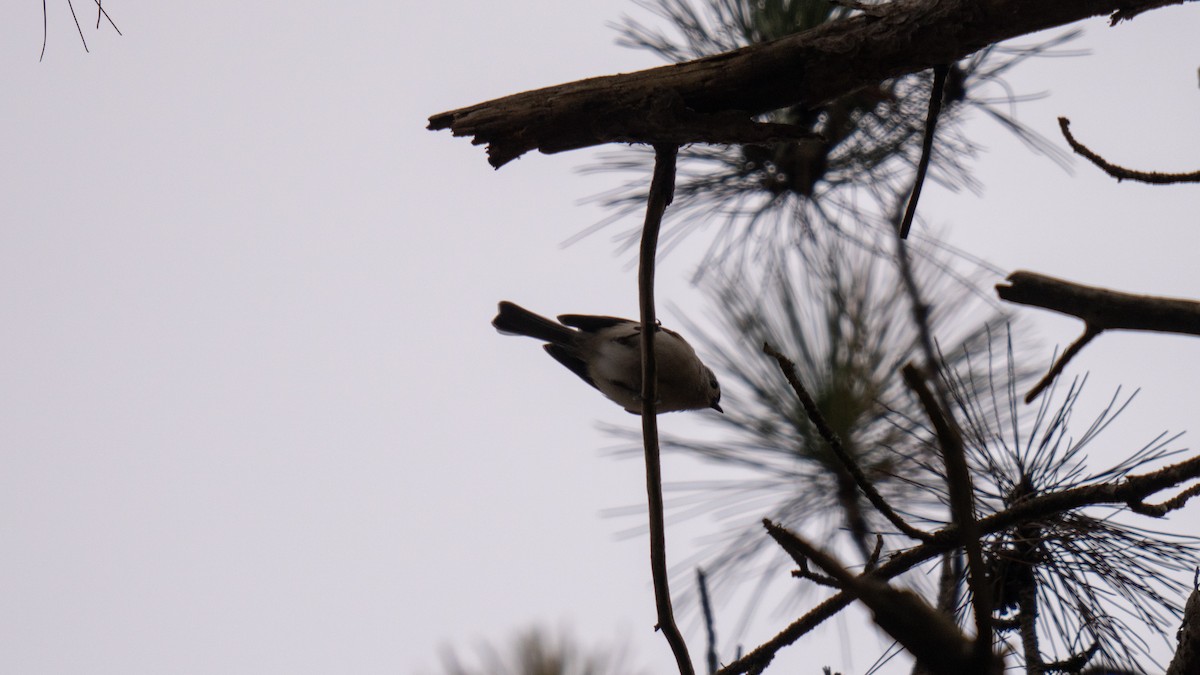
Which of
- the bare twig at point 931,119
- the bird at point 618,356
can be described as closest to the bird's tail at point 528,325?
the bird at point 618,356

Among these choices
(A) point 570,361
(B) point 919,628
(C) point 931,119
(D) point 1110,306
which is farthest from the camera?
(A) point 570,361

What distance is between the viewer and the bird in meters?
4.30

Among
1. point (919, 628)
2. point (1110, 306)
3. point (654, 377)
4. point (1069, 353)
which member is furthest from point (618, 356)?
point (919, 628)

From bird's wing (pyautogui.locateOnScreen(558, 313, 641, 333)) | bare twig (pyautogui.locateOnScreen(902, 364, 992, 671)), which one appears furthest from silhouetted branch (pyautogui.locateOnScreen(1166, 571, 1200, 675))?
bird's wing (pyautogui.locateOnScreen(558, 313, 641, 333))

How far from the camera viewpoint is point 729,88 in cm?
203

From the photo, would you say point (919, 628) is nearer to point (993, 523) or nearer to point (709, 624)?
point (993, 523)

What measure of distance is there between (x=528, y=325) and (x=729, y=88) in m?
3.02

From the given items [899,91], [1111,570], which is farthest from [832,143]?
[1111,570]

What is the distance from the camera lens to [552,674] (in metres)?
4.36

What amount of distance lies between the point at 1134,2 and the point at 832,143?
7.71 feet

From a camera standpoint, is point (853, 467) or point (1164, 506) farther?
point (853, 467)

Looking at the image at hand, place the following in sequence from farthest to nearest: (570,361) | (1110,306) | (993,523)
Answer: (570,361)
(993,523)
(1110,306)

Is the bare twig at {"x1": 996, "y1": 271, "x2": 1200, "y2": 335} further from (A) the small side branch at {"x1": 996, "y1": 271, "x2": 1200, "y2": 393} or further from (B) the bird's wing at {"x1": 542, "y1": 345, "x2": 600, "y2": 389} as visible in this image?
(B) the bird's wing at {"x1": 542, "y1": 345, "x2": 600, "y2": 389}

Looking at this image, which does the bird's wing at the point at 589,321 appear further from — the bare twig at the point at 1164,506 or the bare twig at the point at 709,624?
the bare twig at the point at 1164,506
